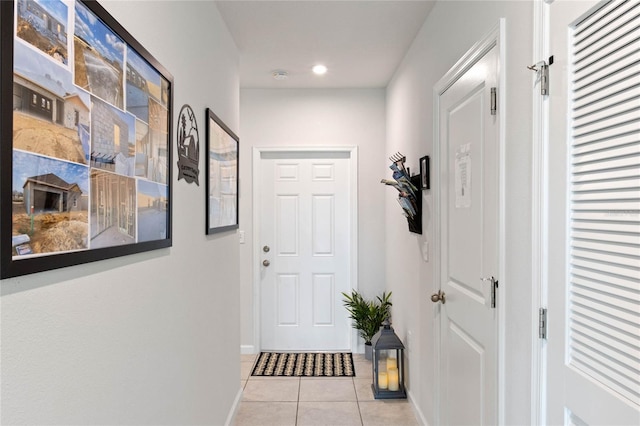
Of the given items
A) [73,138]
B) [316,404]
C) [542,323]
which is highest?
[73,138]

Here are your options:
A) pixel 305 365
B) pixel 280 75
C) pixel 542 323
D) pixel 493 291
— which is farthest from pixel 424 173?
pixel 305 365

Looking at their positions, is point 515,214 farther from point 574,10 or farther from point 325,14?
point 325,14

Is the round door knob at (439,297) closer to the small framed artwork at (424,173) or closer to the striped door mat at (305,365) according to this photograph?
the small framed artwork at (424,173)

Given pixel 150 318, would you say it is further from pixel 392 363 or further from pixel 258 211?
pixel 258 211

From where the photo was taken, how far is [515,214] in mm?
1385

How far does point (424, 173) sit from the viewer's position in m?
2.43

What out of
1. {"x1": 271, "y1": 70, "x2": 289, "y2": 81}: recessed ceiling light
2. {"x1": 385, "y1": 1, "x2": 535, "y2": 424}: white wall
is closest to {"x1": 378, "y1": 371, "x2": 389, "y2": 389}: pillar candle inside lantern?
{"x1": 385, "y1": 1, "x2": 535, "y2": 424}: white wall

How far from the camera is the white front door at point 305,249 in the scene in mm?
3965

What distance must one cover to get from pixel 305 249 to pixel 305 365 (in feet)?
3.51

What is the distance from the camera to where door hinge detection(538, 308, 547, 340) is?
3.92 ft

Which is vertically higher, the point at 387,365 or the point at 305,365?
the point at 387,365

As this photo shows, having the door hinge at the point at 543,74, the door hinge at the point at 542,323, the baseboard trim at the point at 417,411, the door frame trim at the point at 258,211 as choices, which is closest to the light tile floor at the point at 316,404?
the baseboard trim at the point at 417,411

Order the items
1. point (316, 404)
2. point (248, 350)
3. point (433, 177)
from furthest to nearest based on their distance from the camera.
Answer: point (248, 350) → point (316, 404) → point (433, 177)

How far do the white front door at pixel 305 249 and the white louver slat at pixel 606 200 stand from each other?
2958mm
